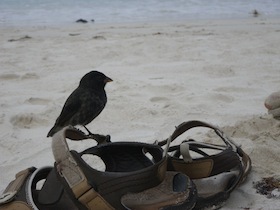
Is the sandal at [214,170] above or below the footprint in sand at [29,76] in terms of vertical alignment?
above

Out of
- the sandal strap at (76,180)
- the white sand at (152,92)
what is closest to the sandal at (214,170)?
the white sand at (152,92)

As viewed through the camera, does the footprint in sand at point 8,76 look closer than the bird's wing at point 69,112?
No

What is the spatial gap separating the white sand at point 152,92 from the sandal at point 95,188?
1.07 ft

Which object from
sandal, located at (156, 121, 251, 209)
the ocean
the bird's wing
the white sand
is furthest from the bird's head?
the ocean

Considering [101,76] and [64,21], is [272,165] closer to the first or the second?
[101,76]

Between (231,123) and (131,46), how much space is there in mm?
4077

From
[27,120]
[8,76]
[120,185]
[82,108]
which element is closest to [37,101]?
[27,120]

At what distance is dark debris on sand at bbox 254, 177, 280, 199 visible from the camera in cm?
196

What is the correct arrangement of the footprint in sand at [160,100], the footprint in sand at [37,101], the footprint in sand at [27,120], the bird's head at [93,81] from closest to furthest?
the bird's head at [93,81] → the footprint in sand at [27,120] → the footprint in sand at [160,100] → the footprint in sand at [37,101]

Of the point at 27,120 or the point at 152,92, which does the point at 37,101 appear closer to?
the point at 27,120

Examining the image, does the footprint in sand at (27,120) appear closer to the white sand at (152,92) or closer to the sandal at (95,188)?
the white sand at (152,92)

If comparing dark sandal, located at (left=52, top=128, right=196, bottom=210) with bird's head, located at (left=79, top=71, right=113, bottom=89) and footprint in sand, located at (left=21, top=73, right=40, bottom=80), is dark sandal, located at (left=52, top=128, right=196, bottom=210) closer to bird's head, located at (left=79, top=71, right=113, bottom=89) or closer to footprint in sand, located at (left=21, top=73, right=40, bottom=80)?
bird's head, located at (left=79, top=71, right=113, bottom=89)

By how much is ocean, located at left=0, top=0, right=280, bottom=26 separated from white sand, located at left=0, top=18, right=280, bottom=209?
23.0ft

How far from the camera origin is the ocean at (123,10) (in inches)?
551
